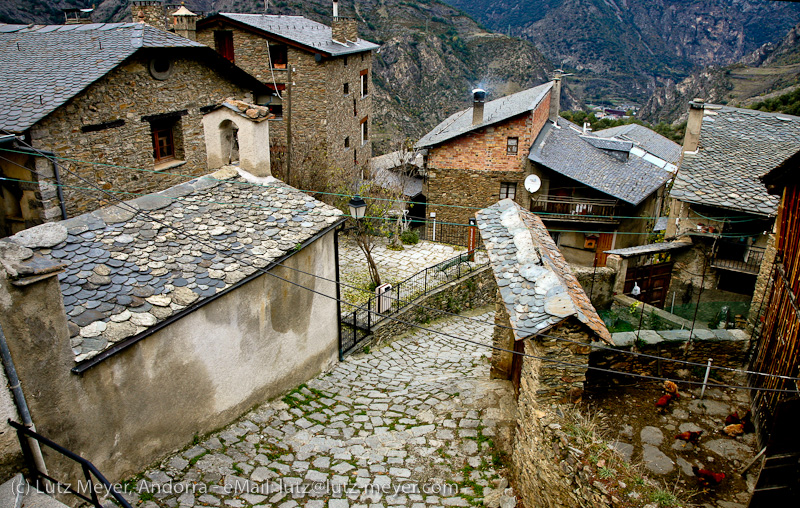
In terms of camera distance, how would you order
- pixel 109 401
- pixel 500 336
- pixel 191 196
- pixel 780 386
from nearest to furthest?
pixel 109 401 → pixel 780 386 → pixel 191 196 → pixel 500 336

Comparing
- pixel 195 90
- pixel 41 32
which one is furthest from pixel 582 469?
pixel 41 32

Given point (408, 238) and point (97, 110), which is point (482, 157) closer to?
point (408, 238)

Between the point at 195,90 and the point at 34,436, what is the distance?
11.8 meters

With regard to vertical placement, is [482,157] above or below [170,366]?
above

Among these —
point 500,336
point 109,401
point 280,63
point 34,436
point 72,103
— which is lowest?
point 500,336

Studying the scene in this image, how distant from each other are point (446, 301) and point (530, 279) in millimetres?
9514

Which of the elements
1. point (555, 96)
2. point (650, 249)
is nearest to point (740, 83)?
point (555, 96)

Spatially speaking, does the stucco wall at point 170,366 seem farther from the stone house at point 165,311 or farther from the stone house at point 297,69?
the stone house at point 297,69

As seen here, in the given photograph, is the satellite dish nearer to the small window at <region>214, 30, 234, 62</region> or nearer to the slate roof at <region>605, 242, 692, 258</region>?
the slate roof at <region>605, 242, 692, 258</region>

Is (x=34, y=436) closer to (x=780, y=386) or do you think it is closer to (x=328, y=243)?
(x=328, y=243)

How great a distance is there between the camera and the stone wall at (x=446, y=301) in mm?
14141

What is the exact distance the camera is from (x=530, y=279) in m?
7.17

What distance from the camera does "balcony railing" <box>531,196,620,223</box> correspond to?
24.0m

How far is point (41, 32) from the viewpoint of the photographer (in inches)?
575
